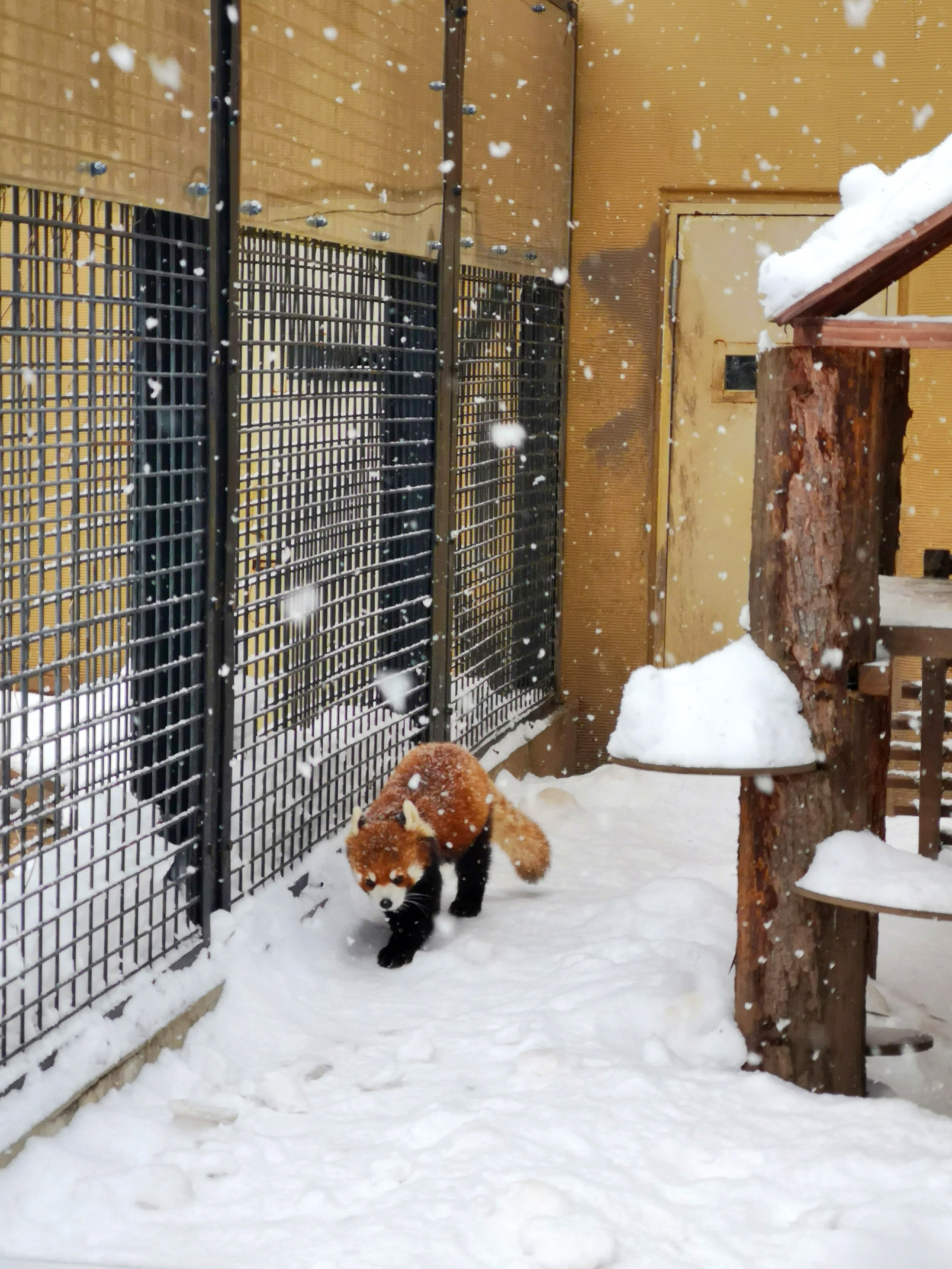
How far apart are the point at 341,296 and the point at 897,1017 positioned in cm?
299

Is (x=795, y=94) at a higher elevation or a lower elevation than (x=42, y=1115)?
higher

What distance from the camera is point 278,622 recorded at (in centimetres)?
488

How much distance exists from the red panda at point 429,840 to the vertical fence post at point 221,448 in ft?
1.79

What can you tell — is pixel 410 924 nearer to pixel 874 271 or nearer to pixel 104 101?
pixel 874 271

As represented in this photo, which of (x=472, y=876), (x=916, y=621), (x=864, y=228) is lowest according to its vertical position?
(x=472, y=876)

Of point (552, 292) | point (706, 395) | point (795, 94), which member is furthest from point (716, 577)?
point (795, 94)

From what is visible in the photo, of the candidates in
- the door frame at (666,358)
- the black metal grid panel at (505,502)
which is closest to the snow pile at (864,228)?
the black metal grid panel at (505,502)


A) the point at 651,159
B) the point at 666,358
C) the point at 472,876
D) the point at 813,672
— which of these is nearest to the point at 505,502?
the point at 666,358

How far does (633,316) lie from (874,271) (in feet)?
15.0

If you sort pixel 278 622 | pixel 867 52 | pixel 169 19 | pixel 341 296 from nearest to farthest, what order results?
pixel 169 19, pixel 278 622, pixel 341 296, pixel 867 52

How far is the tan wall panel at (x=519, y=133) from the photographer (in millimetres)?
6711

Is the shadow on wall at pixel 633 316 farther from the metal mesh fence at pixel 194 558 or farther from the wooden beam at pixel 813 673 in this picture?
the wooden beam at pixel 813 673

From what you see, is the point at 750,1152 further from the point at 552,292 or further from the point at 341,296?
the point at 552,292

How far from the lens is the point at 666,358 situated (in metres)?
8.40
